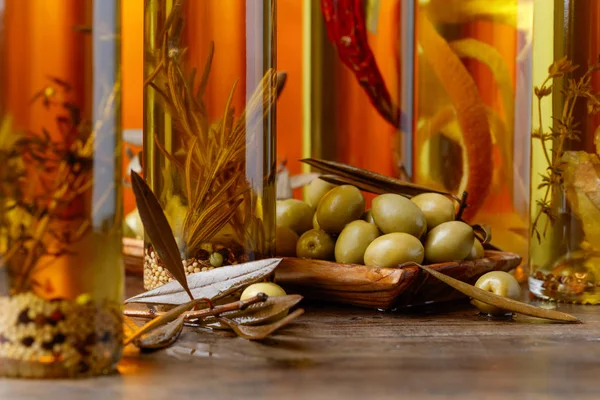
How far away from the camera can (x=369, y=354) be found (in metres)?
0.54

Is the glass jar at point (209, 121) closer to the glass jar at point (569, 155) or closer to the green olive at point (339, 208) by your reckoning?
the green olive at point (339, 208)

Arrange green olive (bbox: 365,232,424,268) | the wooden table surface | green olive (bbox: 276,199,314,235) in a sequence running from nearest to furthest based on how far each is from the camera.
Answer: the wooden table surface, green olive (bbox: 365,232,424,268), green olive (bbox: 276,199,314,235)

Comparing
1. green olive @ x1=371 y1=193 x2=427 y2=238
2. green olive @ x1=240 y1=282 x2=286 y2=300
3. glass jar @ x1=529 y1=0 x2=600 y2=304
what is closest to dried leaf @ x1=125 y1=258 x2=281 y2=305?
green olive @ x1=240 y1=282 x2=286 y2=300

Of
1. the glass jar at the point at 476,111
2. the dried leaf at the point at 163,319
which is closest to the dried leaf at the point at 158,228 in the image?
the dried leaf at the point at 163,319

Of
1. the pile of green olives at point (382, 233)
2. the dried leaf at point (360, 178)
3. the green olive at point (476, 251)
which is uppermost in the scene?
the dried leaf at point (360, 178)

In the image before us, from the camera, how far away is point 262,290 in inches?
24.9

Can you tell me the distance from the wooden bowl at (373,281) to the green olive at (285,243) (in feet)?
0.12

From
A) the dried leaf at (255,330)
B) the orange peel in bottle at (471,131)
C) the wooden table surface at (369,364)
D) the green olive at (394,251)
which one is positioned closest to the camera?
the wooden table surface at (369,364)

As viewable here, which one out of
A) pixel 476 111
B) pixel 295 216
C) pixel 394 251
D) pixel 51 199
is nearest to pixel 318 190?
pixel 295 216

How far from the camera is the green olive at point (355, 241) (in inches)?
27.2

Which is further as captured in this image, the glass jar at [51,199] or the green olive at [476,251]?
the green olive at [476,251]

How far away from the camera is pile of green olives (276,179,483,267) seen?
67cm

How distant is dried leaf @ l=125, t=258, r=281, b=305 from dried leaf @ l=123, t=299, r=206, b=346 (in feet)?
0.11

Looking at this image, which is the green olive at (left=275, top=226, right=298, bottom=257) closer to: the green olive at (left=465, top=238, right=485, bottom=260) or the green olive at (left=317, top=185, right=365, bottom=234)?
the green olive at (left=317, top=185, right=365, bottom=234)
